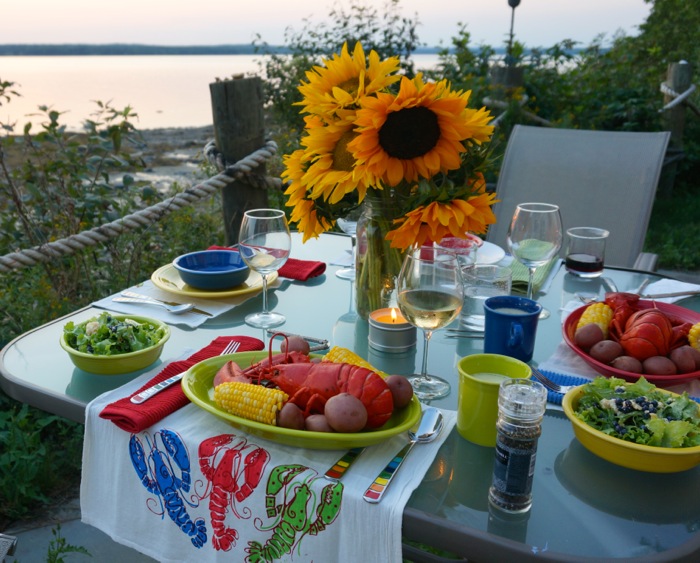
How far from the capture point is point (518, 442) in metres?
0.95

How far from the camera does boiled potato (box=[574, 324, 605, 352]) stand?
57.2 inches

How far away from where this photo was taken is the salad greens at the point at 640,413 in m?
1.02

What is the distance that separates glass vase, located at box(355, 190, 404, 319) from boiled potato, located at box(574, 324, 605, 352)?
0.45 m

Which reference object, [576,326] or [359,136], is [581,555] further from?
[359,136]

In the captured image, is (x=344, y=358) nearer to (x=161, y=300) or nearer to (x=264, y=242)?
(x=264, y=242)

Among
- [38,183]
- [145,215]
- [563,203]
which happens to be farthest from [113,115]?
[563,203]

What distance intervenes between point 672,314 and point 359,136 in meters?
0.92

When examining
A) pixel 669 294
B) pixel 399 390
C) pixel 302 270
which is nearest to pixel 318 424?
pixel 399 390

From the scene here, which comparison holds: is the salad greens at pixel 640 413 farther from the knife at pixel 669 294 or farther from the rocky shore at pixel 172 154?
the rocky shore at pixel 172 154

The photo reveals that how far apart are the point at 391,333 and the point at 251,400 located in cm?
48

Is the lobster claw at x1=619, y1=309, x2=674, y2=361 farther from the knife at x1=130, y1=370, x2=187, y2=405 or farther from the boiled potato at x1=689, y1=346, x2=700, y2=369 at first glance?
the knife at x1=130, y1=370, x2=187, y2=405

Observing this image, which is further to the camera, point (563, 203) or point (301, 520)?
point (563, 203)

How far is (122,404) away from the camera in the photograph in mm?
1209

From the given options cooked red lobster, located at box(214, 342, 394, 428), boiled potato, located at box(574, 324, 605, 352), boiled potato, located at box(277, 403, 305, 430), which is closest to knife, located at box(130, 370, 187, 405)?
cooked red lobster, located at box(214, 342, 394, 428)
